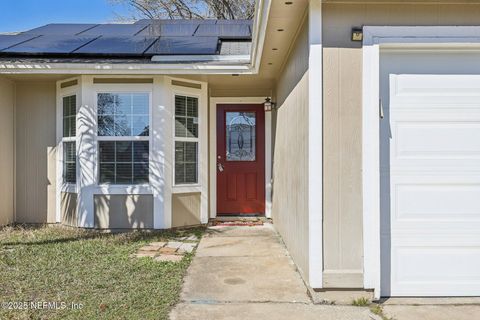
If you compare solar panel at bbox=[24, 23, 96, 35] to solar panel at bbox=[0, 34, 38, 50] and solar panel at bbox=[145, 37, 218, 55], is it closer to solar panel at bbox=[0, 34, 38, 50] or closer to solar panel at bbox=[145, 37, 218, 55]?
solar panel at bbox=[0, 34, 38, 50]

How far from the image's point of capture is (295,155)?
4.09 m

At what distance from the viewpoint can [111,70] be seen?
5465 mm

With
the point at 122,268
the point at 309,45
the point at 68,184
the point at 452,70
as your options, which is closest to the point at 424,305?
the point at 452,70

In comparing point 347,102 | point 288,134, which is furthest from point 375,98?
point 288,134

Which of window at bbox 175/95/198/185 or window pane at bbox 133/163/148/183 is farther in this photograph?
window at bbox 175/95/198/185

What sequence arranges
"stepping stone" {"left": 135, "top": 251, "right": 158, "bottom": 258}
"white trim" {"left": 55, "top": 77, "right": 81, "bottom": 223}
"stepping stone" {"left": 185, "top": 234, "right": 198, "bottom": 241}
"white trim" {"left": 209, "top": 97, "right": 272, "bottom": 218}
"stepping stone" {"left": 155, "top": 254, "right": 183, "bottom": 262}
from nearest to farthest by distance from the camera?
"stepping stone" {"left": 155, "top": 254, "right": 183, "bottom": 262} < "stepping stone" {"left": 135, "top": 251, "right": 158, "bottom": 258} < "stepping stone" {"left": 185, "top": 234, "right": 198, "bottom": 241} < "white trim" {"left": 55, "top": 77, "right": 81, "bottom": 223} < "white trim" {"left": 209, "top": 97, "right": 272, "bottom": 218}

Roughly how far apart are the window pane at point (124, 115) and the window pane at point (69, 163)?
595 mm

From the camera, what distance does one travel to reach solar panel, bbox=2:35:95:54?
580 cm

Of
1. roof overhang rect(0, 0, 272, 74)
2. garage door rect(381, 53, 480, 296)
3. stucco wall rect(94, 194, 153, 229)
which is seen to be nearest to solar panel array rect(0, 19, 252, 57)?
roof overhang rect(0, 0, 272, 74)

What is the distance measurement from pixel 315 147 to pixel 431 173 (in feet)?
3.16

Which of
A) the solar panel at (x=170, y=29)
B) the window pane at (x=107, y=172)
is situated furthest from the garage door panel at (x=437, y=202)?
the solar panel at (x=170, y=29)

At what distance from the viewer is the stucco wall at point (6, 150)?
5855 millimetres

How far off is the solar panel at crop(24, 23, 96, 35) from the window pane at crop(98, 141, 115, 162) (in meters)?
2.88

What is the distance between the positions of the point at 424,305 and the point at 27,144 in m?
5.85
